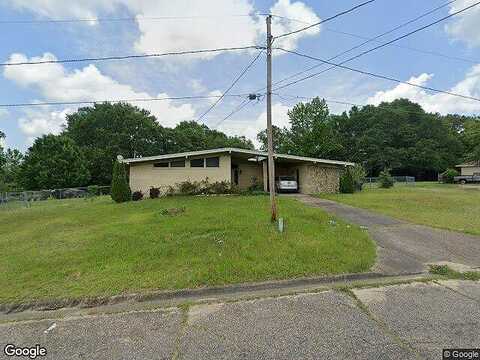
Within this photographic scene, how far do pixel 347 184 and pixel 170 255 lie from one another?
17566 millimetres

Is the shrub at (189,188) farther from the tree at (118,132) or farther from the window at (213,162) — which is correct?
the tree at (118,132)

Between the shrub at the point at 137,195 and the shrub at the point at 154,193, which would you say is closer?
the shrub at the point at 137,195

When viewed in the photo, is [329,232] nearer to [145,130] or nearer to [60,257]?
[60,257]

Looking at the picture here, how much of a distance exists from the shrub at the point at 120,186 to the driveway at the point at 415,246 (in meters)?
12.5

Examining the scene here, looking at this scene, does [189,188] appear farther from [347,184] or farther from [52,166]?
[52,166]

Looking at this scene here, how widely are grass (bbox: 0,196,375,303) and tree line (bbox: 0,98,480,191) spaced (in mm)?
35459

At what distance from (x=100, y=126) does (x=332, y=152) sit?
38.3m

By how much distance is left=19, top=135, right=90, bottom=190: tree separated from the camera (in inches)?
1431

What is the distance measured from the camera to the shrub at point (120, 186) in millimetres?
15461

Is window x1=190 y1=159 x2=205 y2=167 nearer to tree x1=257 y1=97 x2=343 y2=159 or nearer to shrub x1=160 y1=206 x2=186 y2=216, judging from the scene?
shrub x1=160 y1=206 x2=186 y2=216

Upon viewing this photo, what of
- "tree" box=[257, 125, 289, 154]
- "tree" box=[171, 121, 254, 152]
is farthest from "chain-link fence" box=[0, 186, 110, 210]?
"tree" box=[257, 125, 289, 154]

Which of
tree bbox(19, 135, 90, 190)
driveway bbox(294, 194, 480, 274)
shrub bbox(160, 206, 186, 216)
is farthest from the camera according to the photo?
tree bbox(19, 135, 90, 190)

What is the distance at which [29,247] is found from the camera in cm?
687

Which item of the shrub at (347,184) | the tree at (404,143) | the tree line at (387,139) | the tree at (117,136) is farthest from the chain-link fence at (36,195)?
the tree at (404,143)
